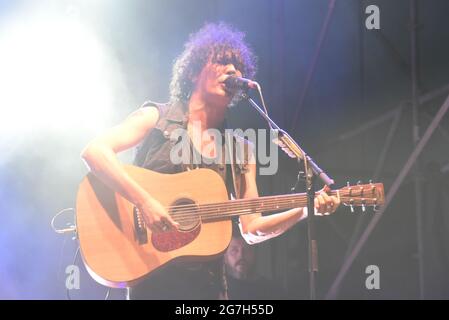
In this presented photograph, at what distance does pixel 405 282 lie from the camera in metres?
3.88

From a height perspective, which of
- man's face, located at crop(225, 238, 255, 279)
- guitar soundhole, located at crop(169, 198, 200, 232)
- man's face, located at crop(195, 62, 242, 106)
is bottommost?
man's face, located at crop(225, 238, 255, 279)

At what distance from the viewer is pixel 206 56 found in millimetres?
3318

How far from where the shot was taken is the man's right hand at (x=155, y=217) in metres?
2.69

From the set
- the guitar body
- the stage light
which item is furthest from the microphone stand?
the stage light

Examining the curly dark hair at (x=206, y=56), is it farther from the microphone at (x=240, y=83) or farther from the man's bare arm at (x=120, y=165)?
the microphone at (x=240, y=83)

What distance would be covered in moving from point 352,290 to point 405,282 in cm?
39

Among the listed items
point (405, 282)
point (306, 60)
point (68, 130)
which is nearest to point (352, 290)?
point (405, 282)

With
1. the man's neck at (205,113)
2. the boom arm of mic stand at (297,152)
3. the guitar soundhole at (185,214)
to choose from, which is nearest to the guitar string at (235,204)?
the guitar soundhole at (185,214)

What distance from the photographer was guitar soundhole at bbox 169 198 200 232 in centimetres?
278

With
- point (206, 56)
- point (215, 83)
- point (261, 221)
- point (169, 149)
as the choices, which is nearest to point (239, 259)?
point (261, 221)

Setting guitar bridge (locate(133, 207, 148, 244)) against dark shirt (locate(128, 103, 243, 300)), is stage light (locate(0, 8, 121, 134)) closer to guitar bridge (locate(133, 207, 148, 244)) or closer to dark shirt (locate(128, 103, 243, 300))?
dark shirt (locate(128, 103, 243, 300))

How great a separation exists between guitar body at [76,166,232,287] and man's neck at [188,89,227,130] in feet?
1.27

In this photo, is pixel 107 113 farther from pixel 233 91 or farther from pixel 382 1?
pixel 382 1

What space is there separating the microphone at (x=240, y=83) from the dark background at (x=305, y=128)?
0.86m
